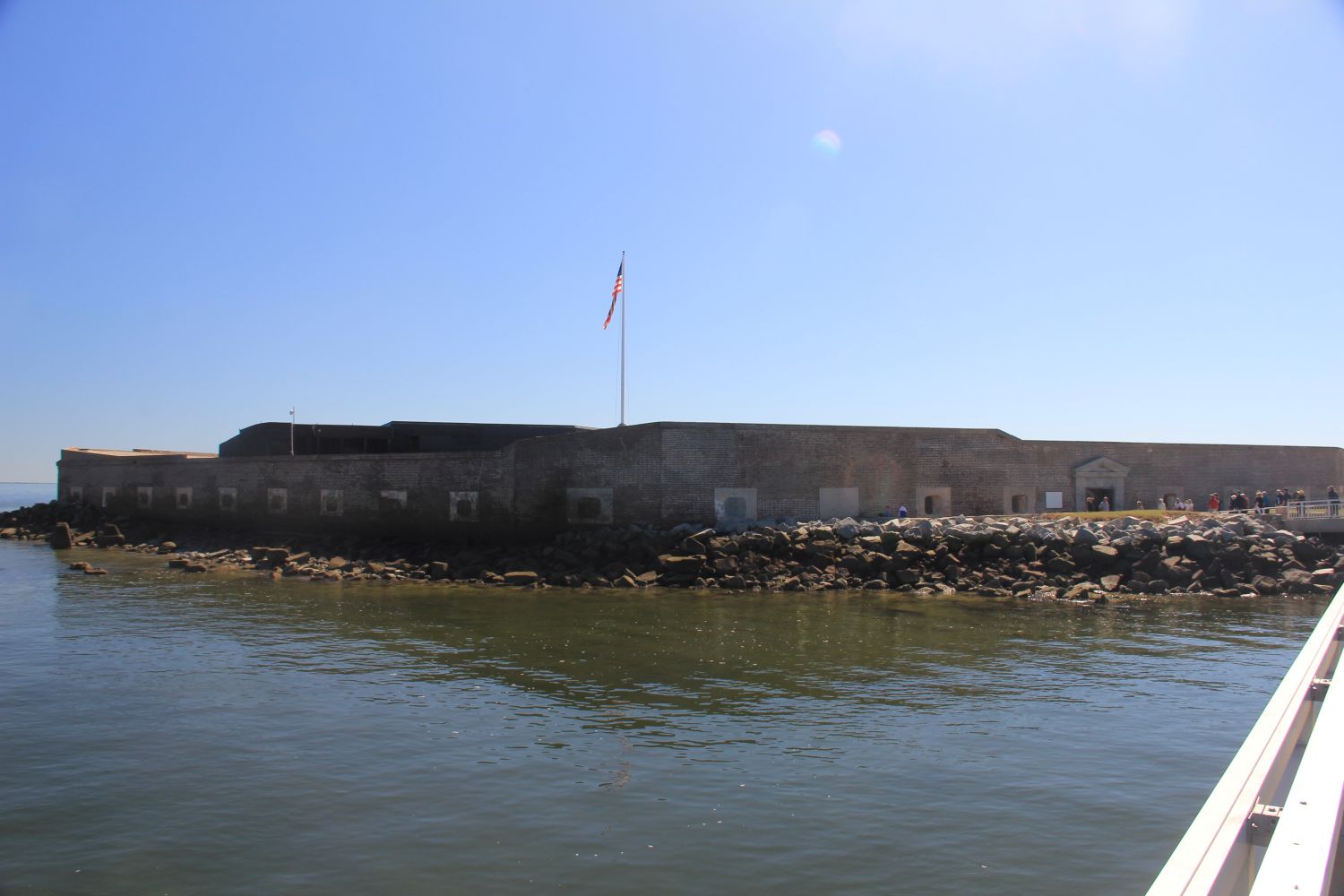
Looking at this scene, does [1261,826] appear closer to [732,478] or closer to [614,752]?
[614,752]

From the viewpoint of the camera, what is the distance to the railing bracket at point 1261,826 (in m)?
2.73

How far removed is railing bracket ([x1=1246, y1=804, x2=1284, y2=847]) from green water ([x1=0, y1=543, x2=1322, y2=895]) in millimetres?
3567

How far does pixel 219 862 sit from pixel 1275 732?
19.8 ft

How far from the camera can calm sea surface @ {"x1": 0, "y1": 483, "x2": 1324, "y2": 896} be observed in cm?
639

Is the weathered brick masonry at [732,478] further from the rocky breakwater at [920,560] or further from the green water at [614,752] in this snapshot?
the green water at [614,752]

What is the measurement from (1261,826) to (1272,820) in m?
0.03

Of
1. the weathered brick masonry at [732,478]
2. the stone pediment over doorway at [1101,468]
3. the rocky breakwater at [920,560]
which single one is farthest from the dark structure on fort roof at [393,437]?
the stone pediment over doorway at [1101,468]

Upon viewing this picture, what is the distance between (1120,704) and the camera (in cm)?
1062

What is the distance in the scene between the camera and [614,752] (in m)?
8.95

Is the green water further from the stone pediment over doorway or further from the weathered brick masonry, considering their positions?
the stone pediment over doorway

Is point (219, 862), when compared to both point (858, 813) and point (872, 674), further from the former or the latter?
point (872, 674)

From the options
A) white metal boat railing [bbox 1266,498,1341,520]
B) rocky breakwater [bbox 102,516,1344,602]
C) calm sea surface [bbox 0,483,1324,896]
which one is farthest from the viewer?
white metal boat railing [bbox 1266,498,1341,520]

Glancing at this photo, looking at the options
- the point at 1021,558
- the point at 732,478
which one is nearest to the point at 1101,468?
the point at 1021,558

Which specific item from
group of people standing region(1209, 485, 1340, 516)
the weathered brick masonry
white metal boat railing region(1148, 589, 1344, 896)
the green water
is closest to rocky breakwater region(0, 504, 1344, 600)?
the weathered brick masonry
